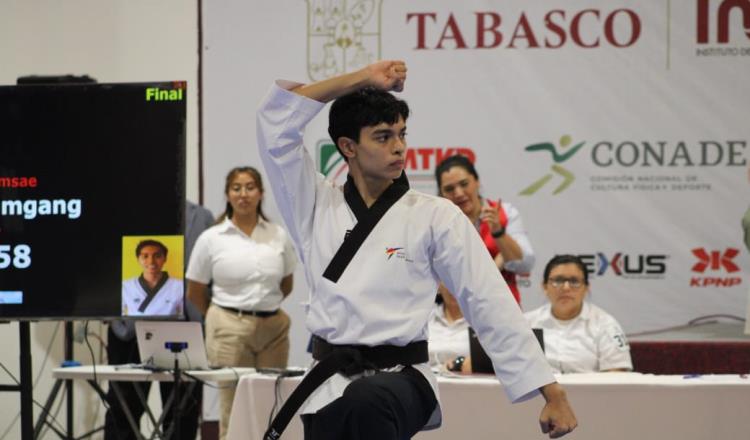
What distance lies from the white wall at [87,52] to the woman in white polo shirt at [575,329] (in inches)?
109

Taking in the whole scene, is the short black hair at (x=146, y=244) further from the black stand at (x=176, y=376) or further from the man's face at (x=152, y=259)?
the black stand at (x=176, y=376)

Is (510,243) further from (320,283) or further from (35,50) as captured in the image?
(35,50)

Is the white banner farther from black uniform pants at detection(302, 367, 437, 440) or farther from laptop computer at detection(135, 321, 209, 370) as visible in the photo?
black uniform pants at detection(302, 367, 437, 440)

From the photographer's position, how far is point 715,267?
6.47m

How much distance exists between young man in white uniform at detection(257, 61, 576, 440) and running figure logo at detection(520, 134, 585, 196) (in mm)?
3940

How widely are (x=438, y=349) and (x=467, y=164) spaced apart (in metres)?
0.86

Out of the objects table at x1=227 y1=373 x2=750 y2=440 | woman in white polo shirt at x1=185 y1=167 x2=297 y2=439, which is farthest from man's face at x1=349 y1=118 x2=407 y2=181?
woman in white polo shirt at x1=185 y1=167 x2=297 y2=439

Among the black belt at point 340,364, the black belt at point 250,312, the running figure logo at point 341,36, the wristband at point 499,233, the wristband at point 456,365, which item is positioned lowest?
the wristband at point 456,365

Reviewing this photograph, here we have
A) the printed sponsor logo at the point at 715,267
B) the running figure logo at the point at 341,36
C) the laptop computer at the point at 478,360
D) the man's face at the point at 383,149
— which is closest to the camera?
the man's face at the point at 383,149

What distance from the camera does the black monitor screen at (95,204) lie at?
3.62 meters

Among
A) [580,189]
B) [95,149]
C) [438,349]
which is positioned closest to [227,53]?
[580,189]

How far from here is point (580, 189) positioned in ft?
21.5

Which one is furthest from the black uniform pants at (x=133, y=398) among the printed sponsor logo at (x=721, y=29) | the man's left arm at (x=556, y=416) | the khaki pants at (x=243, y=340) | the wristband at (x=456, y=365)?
the printed sponsor logo at (x=721, y=29)

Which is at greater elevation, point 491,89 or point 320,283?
point 491,89
